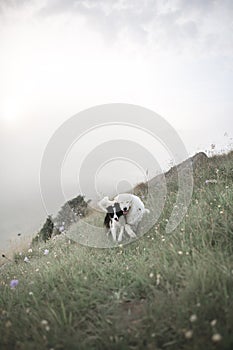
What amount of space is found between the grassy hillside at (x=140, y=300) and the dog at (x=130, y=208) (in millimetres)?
856

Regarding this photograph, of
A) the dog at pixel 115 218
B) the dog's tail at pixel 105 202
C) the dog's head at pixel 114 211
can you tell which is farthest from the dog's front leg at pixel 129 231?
the dog's tail at pixel 105 202

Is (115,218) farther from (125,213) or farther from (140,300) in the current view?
(140,300)

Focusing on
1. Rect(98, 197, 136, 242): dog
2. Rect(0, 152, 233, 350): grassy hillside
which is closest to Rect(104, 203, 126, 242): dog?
Rect(98, 197, 136, 242): dog

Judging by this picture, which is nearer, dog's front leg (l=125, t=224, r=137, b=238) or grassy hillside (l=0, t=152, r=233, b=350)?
grassy hillside (l=0, t=152, r=233, b=350)

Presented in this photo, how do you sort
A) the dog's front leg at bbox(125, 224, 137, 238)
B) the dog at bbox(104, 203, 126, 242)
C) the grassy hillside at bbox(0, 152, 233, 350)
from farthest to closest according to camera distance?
the dog at bbox(104, 203, 126, 242), the dog's front leg at bbox(125, 224, 137, 238), the grassy hillside at bbox(0, 152, 233, 350)

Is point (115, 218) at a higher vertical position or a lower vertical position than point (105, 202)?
lower

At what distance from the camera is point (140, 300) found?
3281 mm

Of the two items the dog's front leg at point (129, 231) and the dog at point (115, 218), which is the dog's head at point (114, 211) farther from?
the dog's front leg at point (129, 231)

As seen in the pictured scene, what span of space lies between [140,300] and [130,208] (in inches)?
96.5

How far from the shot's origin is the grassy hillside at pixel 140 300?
101 inches

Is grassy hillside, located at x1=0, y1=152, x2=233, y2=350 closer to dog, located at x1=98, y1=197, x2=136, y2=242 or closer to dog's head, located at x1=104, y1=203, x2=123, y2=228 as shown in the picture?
dog, located at x1=98, y1=197, x2=136, y2=242

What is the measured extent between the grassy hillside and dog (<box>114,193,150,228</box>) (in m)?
0.86

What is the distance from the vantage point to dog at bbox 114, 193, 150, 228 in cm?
554

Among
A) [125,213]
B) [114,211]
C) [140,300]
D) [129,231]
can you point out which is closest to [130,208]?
[125,213]
